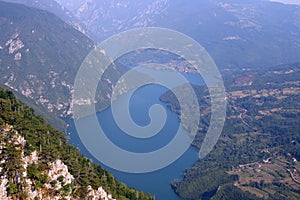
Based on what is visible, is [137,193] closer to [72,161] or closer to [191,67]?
[72,161]

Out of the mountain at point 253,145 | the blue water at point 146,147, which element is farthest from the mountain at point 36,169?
the mountain at point 253,145

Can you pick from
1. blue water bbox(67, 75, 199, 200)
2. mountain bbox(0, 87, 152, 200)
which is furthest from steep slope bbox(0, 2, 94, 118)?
mountain bbox(0, 87, 152, 200)

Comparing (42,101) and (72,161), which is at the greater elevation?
(72,161)

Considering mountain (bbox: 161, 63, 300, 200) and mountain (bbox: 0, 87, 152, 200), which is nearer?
mountain (bbox: 0, 87, 152, 200)

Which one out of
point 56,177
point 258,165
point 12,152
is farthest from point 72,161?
point 258,165

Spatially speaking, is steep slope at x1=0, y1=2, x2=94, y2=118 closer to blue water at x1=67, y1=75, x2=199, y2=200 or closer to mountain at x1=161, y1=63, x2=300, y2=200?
blue water at x1=67, y1=75, x2=199, y2=200

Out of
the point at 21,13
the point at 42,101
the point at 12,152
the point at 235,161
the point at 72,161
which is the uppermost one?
the point at 21,13

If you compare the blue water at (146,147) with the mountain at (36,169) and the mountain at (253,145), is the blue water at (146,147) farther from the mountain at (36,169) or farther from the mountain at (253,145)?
the mountain at (36,169)
